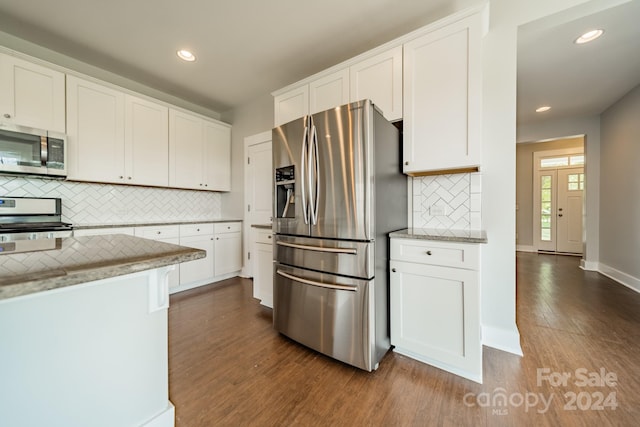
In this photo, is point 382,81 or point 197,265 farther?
point 197,265

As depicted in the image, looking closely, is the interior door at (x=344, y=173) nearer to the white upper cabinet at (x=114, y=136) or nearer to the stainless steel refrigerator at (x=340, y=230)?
the stainless steel refrigerator at (x=340, y=230)

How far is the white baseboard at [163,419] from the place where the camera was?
1.07 m

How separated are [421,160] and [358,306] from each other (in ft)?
3.97

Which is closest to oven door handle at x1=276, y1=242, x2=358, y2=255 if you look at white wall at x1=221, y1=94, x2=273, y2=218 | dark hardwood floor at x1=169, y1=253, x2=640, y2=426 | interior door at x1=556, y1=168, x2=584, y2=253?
dark hardwood floor at x1=169, y1=253, x2=640, y2=426

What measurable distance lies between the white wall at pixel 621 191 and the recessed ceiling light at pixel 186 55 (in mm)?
5655

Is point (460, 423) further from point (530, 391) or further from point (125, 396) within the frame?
point (125, 396)

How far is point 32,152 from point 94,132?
1.88 ft

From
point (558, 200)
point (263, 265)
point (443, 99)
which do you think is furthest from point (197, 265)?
point (558, 200)

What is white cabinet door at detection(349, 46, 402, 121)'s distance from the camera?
6.48 ft

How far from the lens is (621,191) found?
3.43m

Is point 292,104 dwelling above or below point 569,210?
above

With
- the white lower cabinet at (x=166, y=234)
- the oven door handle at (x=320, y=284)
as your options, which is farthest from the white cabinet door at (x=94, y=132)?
the oven door handle at (x=320, y=284)

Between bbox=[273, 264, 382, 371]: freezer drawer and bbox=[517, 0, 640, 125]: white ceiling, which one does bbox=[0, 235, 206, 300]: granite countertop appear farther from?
bbox=[517, 0, 640, 125]: white ceiling

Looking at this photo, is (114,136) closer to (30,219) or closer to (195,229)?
(30,219)
